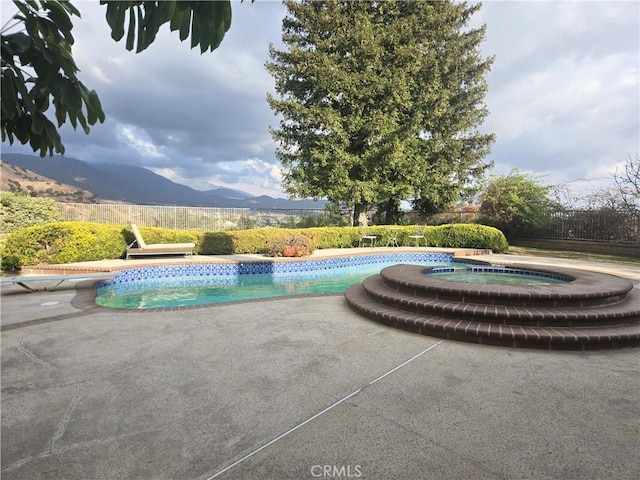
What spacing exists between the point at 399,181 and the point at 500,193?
181 inches

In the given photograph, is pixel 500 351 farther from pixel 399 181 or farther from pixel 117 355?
pixel 399 181

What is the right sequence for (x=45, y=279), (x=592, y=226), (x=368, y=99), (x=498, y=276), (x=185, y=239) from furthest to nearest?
(x=368, y=99), (x=592, y=226), (x=185, y=239), (x=498, y=276), (x=45, y=279)

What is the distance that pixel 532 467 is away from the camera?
1.77 m

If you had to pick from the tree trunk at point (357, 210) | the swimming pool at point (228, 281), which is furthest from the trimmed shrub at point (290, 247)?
the tree trunk at point (357, 210)

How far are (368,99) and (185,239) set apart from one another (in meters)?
10.8

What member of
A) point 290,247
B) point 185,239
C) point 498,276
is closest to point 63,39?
point 498,276

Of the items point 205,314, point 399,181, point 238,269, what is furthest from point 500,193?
point 205,314

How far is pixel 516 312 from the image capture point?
402 centimetres

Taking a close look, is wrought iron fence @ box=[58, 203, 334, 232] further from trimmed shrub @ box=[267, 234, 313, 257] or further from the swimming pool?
the swimming pool

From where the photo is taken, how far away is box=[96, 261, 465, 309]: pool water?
6.80 metres

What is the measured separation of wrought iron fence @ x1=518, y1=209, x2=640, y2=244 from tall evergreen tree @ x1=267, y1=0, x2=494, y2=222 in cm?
483

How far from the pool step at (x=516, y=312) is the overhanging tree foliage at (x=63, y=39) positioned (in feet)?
12.4

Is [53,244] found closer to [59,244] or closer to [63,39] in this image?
[59,244]

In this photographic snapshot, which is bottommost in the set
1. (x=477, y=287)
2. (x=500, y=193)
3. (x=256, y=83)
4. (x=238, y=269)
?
(x=238, y=269)
